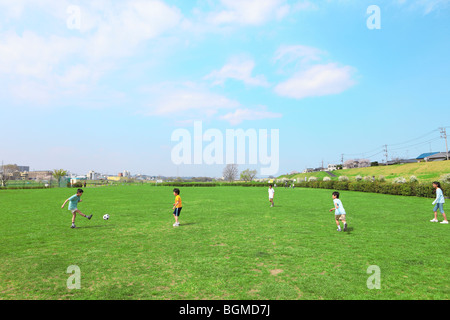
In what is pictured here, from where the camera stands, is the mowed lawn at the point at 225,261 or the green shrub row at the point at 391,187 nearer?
the mowed lawn at the point at 225,261

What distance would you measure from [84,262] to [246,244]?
15.7 feet

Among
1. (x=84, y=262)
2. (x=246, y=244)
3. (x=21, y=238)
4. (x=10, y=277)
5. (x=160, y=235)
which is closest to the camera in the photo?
(x=10, y=277)

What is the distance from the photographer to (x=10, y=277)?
5.78 metres

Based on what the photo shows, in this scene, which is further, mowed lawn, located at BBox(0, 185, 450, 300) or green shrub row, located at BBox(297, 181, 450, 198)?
green shrub row, located at BBox(297, 181, 450, 198)

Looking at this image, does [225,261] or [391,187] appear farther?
[391,187]

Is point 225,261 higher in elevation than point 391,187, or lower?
lower
